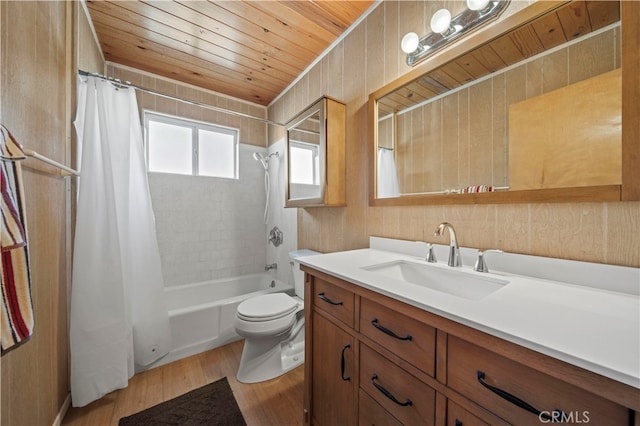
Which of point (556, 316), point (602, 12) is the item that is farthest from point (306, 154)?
point (556, 316)

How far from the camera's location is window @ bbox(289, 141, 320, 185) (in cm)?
180

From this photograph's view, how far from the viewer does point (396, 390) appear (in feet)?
2.39

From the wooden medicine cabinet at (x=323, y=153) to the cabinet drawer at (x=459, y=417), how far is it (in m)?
1.25

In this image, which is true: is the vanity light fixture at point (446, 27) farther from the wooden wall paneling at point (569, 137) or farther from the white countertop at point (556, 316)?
the white countertop at point (556, 316)

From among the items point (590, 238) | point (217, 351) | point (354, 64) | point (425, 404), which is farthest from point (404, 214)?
point (217, 351)

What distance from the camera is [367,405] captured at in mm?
840

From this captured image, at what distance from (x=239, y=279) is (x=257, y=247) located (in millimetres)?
414

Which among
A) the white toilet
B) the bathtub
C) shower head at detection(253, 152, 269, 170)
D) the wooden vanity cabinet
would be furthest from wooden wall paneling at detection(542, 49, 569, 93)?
shower head at detection(253, 152, 269, 170)

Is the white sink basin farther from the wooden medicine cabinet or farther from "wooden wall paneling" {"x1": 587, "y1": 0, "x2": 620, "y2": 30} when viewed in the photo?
"wooden wall paneling" {"x1": 587, "y1": 0, "x2": 620, "y2": 30}

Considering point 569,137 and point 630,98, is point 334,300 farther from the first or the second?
point 630,98

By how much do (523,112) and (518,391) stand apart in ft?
3.05

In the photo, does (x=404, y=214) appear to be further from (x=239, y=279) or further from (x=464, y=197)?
(x=239, y=279)

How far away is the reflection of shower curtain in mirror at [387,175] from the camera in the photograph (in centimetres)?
139

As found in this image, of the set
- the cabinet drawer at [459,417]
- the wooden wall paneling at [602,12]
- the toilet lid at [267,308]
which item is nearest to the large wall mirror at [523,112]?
the wooden wall paneling at [602,12]
